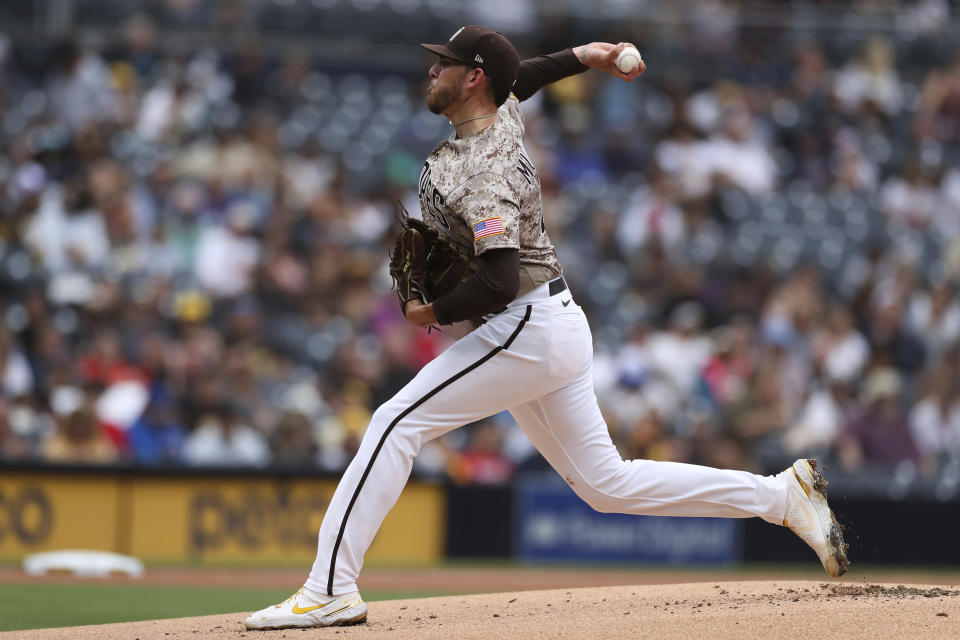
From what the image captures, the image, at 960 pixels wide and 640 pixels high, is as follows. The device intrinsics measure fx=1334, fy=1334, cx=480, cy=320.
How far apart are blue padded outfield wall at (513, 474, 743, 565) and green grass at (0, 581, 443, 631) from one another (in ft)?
9.11

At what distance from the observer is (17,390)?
10.2m

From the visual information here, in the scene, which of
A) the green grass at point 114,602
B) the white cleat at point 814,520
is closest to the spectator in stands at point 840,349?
the green grass at point 114,602

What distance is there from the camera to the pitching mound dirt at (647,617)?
14.6ft

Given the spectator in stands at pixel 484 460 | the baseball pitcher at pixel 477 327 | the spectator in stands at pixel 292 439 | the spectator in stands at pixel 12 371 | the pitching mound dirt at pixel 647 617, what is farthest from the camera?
the spectator in stands at pixel 484 460

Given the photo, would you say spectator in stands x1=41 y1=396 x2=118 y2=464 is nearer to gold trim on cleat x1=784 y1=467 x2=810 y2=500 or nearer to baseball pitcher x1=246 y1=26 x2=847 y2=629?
baseball pitcher x1=246 y1=26 x2=847 y2=629

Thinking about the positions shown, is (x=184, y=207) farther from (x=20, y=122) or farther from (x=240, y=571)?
(x=240, y=571)

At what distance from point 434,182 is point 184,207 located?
302 inches

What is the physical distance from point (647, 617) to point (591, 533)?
6.03 m

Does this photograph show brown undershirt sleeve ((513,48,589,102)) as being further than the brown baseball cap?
Yes

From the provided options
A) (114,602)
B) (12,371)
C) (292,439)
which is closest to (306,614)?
(114,602)

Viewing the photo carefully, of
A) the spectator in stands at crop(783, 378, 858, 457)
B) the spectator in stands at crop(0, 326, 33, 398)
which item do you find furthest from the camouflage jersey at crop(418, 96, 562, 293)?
the spectator in stands at crop(783, 378, 858, 457)

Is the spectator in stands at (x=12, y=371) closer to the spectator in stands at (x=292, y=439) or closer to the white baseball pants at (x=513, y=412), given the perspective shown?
A: the spectator in stands at (x=292, y=439)

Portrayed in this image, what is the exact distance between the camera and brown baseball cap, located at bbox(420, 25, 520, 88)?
465 centimetres

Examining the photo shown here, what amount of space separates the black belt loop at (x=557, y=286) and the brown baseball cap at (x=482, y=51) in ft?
Answer: 2.48
